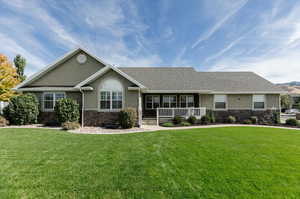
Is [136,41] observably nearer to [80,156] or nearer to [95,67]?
[95,67]

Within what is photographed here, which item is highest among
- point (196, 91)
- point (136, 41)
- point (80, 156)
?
point (136, 41)

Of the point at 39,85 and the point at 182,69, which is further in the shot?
the point at 182,69

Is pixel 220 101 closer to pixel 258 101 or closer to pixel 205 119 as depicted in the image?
pixel 205 119

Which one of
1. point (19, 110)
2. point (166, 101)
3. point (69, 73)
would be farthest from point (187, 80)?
point (19, 110)

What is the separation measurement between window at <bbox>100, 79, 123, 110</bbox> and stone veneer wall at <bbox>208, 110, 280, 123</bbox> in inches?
418

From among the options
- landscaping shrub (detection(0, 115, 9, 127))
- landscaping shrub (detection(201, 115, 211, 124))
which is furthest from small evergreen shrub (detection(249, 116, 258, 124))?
landscaping shrub (detection(0, 115, 9, 127))

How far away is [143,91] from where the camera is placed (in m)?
14.8

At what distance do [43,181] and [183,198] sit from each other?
3.33 metres

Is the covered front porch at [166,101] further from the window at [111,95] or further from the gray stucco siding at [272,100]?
A: the gray stucco siding at [272,100]

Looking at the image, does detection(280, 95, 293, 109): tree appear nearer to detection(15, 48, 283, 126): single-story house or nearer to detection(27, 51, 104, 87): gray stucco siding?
detection(15, 48, 283, 126): single-story house

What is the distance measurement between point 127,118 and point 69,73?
8083 millimetres

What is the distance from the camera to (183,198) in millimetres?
2799

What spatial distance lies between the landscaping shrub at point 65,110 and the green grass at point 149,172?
5952 mm

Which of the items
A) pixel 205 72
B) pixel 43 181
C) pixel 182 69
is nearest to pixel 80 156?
pixel 43 181
